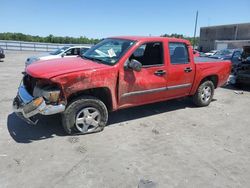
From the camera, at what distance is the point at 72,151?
12.8 ft

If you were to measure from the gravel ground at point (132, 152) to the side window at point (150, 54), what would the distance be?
4.31 feet

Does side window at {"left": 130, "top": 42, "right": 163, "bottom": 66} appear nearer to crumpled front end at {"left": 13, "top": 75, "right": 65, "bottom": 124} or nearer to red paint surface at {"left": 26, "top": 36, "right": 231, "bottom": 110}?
red paint surface at {"left": 26, "top": 36, "right": 231, "bottom": 110}

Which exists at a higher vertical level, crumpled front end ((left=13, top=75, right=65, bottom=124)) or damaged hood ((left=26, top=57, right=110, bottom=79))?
damaged hood ((left=26, top=57, right=110, bottom=79))

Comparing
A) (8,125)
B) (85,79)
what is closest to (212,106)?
(85,79)

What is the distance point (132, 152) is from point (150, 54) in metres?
2.33

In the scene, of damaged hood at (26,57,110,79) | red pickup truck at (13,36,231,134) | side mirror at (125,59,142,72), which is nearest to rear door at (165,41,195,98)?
red pickup truck at (13,36,231,134)

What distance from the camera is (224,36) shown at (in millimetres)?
48375

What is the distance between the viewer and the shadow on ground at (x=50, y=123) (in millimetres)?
4410

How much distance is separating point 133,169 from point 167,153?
0.79 m

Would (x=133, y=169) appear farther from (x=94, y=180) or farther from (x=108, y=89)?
(x=108, y=89)

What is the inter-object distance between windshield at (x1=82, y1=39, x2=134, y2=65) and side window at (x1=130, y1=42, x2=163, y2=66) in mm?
313

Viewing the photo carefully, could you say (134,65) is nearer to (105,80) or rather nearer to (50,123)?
(105,80)

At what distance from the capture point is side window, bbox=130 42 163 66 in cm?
511

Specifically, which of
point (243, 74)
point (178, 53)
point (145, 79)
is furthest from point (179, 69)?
point (243, 74)
